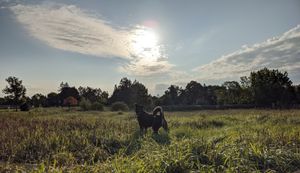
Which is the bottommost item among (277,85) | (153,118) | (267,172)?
(267,172)

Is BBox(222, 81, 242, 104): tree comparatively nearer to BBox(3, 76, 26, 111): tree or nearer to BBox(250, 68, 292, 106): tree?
BBox(250, 68, 292, 106): tree

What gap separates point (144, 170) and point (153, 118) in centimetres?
A: 697

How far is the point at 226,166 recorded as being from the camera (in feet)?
17.7

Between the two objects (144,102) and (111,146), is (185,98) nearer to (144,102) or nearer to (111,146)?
(144,102)

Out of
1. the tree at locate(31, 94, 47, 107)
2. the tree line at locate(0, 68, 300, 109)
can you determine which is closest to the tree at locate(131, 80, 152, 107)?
the tree line at locate(0, 68, 300, 109)

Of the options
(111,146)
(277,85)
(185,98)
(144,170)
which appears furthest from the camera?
(185,98)

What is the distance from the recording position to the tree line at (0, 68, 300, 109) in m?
59.5

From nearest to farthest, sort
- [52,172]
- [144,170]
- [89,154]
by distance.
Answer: [52,172] → [144,170] → [89,154]

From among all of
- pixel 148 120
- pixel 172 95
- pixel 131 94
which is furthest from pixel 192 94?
pixel 148 120

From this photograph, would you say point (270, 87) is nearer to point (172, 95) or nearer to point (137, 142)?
point (172, 95)

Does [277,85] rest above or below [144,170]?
above

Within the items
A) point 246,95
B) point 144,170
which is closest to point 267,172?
point 144,170

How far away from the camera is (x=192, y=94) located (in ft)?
281

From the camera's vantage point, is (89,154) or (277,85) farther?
(277,85)
